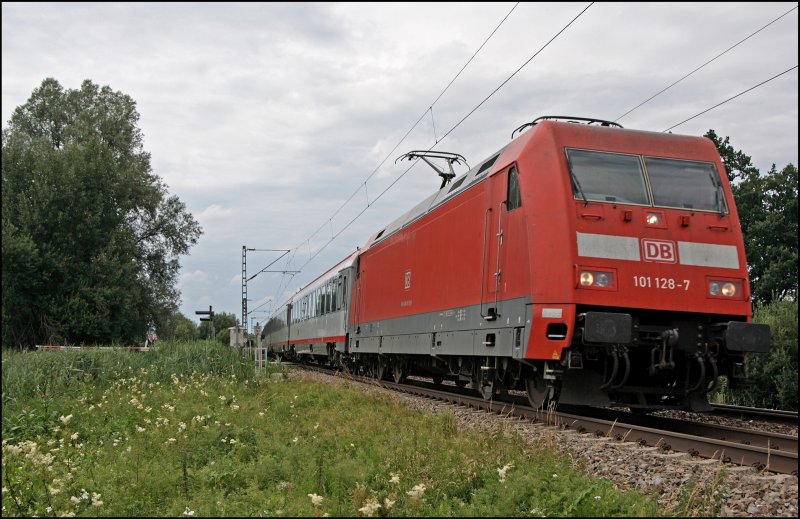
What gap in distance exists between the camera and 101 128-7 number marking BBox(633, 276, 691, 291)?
8891mm

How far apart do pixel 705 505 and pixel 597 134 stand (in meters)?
5.87

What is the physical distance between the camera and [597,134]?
9867 mm

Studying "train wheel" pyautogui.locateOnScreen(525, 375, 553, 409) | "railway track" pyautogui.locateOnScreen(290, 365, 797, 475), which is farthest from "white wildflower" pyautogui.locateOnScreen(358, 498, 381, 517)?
"train wheel" pyautogui.locateOnScreen(525, 375, 553, 409)

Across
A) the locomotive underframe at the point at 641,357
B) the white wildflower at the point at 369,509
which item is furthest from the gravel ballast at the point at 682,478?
the white wildflower at the point at 369,509

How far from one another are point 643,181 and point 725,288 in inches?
67.3

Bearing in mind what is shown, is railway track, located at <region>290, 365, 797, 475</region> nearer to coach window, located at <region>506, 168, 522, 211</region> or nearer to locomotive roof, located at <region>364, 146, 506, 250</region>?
coach window, located at <region>506, 168, 522, 211</region>

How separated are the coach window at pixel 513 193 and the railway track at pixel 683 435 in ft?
9.31

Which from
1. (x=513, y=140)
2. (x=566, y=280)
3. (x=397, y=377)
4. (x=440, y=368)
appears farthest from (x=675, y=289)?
(x=397, y=377)

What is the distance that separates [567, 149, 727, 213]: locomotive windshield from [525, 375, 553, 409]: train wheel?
→ 277cm

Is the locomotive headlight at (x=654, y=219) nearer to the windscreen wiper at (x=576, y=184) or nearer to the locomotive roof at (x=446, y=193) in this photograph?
the windscreen wiper at (x=576, y=184)

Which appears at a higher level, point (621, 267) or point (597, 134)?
point (597, 134)

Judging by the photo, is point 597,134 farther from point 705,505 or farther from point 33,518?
point 33,518

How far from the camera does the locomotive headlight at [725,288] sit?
9.07 m

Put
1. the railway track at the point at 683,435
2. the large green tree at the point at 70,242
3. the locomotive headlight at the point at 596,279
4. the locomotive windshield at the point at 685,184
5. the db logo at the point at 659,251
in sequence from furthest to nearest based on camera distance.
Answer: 1. the large green tree at the point at 70,242
2. the locomotive windshield at the point at 685,184
3. the db logo at the point at 659,251
4. the locomotive headlight at the point at 596,279
5. the railway track at the point at 683,435
